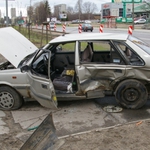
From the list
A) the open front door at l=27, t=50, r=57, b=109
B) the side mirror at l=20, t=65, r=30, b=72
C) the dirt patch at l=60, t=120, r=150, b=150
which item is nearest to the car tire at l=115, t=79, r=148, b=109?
the dirt patch at l=60, t=120, r=150, b=150

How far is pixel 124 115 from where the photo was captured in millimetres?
4910

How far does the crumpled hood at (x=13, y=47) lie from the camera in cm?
537

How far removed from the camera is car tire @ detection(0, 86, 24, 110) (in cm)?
529

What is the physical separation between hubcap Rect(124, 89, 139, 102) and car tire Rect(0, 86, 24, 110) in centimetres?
228

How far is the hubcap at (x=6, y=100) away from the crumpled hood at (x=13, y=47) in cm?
66

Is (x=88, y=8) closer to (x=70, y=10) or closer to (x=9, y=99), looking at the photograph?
(x=70, y=10)

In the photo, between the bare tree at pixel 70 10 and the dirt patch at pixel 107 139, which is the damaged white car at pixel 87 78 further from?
the bare tree at pixel 70 10

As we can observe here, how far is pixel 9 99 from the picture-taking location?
5.36 m

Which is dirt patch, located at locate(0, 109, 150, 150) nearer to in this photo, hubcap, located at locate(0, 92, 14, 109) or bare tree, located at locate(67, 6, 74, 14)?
hubcap, located at locate(0, 92, 14, 109)

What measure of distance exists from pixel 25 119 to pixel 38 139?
205 centimetres

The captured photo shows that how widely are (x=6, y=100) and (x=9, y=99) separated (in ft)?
0.23

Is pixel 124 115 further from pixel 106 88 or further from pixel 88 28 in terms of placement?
pixel 88 28

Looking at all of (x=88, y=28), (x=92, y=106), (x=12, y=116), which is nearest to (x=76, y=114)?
(x=92, y=106)

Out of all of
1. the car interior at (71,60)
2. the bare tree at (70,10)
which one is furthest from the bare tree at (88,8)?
the car interior at (71,60)
